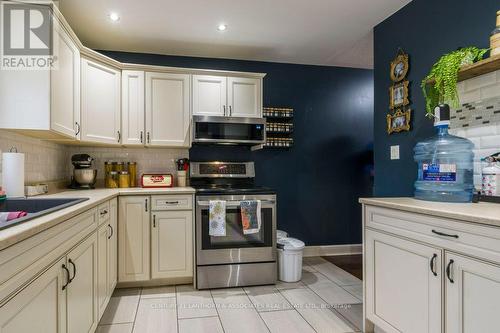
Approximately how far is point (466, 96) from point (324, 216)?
236 cm

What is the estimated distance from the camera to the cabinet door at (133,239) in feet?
9.56

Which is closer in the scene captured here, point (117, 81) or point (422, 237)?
point (422, 237)

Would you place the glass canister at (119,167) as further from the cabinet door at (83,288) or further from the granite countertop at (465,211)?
the granite countertop at (465,211)

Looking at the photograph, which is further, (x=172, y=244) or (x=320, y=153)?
(x=320, y=153)

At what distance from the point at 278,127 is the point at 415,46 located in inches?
66.5

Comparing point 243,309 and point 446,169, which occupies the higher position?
point 446,169

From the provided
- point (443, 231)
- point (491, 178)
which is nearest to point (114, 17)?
point (443, 231)

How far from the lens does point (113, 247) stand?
8.85ft

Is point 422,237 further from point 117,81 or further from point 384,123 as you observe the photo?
point 117,81

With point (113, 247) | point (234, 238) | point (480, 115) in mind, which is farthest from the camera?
point (234, 238)

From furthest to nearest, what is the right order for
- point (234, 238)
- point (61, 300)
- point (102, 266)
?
point (234, 238), point (102, 266), point (61, 300)

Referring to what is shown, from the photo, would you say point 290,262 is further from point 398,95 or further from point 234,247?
point 398,95

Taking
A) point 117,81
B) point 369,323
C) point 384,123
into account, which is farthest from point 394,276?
point 117,81

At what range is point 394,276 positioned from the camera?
187 cm
